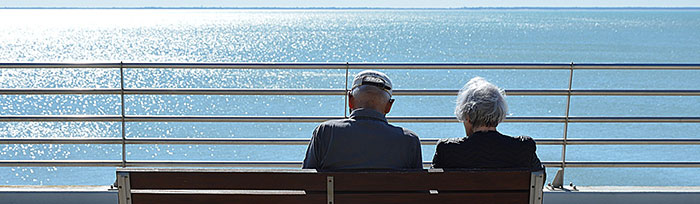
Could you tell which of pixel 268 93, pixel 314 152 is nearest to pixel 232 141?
pixel 268 93

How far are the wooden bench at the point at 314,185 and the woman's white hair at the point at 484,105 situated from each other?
30 centimetres

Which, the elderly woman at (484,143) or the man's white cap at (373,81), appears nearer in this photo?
the elderly woman at (484,143)

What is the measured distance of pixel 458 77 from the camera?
1214 inches

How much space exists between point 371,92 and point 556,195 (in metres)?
1.68

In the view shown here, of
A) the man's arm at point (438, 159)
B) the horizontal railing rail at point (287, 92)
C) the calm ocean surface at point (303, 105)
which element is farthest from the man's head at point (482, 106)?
the calm ocean surface at point (303, 105)

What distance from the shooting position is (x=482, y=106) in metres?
2.26

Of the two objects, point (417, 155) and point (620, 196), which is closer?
point (417, 155)

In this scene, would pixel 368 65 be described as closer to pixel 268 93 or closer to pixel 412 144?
pixel 268 93

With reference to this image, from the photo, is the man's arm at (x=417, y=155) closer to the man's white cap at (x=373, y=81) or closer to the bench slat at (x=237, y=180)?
the man's white cap at (x=373, y=81)

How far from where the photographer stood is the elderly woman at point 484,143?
7.25 ft

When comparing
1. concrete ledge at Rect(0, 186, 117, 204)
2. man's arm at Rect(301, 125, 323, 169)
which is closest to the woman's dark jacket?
man's arm at Rect(301, 125, 323, 169)

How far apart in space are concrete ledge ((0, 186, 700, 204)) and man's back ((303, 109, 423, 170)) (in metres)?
1.65

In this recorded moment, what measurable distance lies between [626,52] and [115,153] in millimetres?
38861

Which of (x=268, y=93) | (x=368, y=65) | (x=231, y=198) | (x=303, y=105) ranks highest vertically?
(x=368, y=65)
